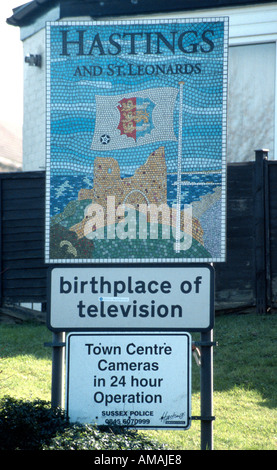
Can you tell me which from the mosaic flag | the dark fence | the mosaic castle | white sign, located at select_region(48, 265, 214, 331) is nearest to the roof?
the dark fence

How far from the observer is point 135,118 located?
504 cm

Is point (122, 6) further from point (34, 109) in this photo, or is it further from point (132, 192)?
point (132, 192)

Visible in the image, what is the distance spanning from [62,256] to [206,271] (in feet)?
3.61

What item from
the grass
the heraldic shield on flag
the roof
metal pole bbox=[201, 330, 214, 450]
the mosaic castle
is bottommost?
the grass

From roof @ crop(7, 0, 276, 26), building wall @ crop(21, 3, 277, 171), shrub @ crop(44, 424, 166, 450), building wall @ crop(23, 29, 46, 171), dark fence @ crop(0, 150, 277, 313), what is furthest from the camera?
building wall @ crop(23, 29, 46, 171)

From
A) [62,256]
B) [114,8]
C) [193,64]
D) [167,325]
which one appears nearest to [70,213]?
[62,256]

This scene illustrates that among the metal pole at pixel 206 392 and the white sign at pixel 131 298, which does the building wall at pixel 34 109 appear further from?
the metal pole at pixel 206 392

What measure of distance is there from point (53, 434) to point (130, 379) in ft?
2.18

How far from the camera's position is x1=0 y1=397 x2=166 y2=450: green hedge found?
15.1 ft

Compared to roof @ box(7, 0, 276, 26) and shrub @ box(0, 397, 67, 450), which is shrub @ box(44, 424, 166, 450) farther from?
roof @ box(7, 0, 276, 26)

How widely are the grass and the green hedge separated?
31.1 inches

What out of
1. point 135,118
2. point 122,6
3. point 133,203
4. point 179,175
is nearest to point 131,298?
point 133,203
